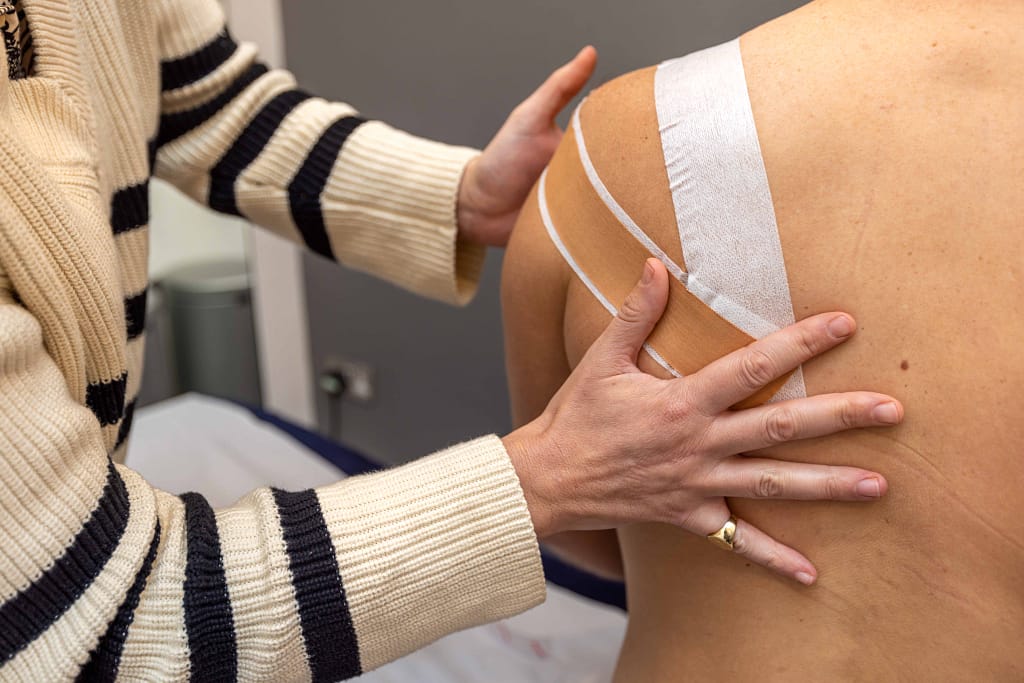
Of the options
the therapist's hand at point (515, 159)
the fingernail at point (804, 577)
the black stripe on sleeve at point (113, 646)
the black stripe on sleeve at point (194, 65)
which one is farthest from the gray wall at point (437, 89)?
the black stripe on sleeve at point (113, 646)

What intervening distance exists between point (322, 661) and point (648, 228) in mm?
434

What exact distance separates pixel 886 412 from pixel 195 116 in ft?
2.84

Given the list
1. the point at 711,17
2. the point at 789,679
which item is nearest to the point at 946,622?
the point at 789,679

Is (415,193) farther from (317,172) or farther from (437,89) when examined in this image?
(437,89)

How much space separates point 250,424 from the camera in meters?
1.88

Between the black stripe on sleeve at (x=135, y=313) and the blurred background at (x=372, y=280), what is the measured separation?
3.00 ft

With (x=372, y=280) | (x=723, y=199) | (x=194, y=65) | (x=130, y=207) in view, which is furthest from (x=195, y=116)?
(x=372, y=280)

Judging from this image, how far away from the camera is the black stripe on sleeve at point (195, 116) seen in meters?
1.12

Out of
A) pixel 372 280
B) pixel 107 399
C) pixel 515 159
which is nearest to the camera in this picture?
pixel 107 399

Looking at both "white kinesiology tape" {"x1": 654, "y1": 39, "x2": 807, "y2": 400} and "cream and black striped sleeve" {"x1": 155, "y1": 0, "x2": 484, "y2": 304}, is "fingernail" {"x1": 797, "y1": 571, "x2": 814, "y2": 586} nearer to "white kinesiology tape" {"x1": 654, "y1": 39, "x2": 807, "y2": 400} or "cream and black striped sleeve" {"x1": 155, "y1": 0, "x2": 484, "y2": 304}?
"white kinesiology tape" {"x1": 654, "y1": 39, "x2": 807, "y2": 400}

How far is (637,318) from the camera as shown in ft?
2.35

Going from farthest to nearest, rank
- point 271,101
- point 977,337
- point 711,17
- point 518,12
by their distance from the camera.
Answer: point 518,12, point 711,17, point 271,101, point 977,337

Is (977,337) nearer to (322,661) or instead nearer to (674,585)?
(674,585)

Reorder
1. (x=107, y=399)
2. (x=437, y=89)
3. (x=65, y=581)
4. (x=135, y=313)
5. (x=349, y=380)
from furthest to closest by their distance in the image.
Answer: (x=349, y=380) < (x=437, y=89) < (x=135, y=313) < (x=107, y=399) < (x=65, y=581)
